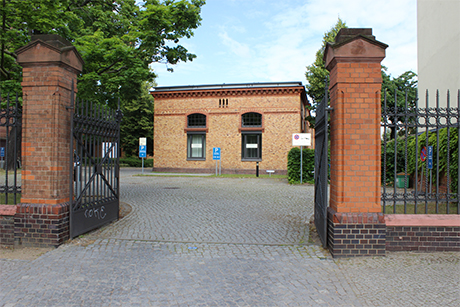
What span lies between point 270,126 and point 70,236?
20.6 meters

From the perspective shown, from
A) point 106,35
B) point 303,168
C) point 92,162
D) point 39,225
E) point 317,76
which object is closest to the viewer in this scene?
point 39,225

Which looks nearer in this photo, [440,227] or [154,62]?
[440,227]

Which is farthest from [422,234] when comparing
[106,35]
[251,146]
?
[251,146]

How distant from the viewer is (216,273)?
412cm

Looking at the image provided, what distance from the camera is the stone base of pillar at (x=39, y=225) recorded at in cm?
513

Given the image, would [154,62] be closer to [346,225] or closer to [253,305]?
[346,225]

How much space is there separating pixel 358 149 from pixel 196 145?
2213 cm

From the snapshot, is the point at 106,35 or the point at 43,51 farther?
the point at 106,35

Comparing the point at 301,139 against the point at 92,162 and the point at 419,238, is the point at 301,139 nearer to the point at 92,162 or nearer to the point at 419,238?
the point at 419,238

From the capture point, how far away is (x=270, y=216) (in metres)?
7.86

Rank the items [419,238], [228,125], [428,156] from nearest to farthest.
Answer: [419,238]
[428,156]
[228,125]

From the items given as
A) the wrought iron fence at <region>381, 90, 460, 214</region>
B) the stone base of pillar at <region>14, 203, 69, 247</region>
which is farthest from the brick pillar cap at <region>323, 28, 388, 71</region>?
the stone base of pillar at <region>14, 203, 69, 247</region>

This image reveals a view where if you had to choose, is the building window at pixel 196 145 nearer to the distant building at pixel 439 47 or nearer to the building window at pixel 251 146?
the building window at pixel 251 146

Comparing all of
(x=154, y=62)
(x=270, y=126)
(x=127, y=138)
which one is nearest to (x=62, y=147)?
(x=154, y=62)
